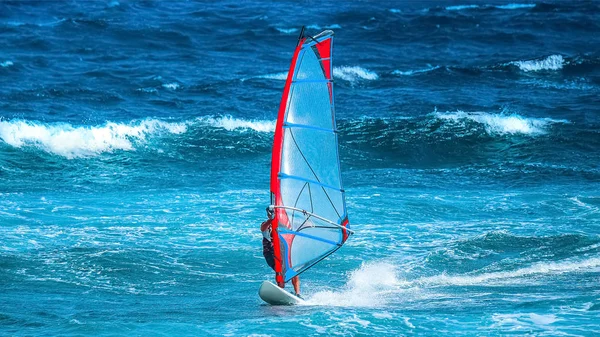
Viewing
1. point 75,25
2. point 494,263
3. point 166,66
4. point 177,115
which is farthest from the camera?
point 75,25

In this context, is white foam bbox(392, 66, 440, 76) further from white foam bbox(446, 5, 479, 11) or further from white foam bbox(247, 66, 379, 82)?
white foam bbox(446, 5, 479, 11)

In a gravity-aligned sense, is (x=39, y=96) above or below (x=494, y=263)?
above

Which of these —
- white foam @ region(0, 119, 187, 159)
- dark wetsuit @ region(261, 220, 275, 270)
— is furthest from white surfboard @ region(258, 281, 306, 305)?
white foam @ region(0, 119, 187, 159)

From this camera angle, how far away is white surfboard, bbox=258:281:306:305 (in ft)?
37.3

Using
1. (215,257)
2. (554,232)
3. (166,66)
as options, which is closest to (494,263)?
(554,232)

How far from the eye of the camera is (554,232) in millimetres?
15359

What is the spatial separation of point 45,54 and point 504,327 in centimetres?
2538

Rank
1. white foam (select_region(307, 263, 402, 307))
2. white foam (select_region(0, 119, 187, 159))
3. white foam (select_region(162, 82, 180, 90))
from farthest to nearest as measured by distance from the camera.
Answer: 1. white foam (select_region(162, 82, 180, 90))
2. white foam (select_region(0, 119, 187, 159))
3. white foam (select_region(307, 263, 402, 307))

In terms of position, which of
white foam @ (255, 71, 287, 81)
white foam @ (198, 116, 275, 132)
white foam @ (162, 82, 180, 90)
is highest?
white foam @ (255, 71, 287, 81)

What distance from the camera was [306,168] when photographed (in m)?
11.2

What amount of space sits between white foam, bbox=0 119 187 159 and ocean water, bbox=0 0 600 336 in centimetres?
7

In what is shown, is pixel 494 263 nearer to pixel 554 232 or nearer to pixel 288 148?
pixel 554 232

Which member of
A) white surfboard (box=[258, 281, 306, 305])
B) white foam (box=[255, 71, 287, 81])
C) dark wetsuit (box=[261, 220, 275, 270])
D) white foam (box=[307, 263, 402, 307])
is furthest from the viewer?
white foam (box=[255, 71, 287, 81])

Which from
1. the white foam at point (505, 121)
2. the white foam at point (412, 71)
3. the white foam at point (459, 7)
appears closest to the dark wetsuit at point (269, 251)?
the white foam at point (505, 121)
